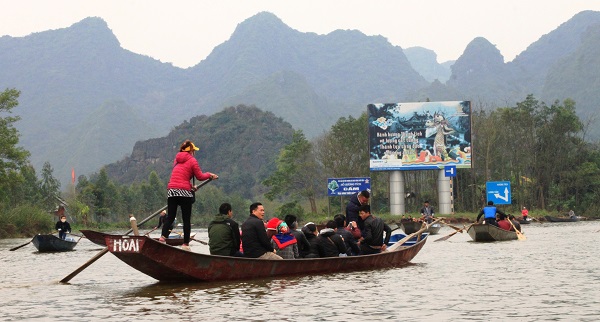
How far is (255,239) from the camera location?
55.4 ft

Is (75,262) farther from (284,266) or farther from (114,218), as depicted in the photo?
(114,218)

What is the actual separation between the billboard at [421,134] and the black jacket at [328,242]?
163ft

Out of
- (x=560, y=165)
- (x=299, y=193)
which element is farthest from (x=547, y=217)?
(x=299, y=193)

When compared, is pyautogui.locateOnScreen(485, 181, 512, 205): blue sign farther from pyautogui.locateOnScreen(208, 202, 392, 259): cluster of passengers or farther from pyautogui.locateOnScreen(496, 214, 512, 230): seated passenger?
pyautogui.locateOnScreen(208, 202, 392, 259): cluster of passengers

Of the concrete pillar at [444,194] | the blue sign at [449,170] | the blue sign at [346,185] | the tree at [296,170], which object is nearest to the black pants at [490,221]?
the blue sign at [449,170]

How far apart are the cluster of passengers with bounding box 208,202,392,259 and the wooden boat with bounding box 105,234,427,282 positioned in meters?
0.43

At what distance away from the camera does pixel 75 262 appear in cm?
2602

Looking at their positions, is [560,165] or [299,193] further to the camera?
[299,193]

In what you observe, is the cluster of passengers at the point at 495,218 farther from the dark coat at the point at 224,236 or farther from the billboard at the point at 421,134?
the billboard at the point at 421,134

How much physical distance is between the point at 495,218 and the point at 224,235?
63.2ft

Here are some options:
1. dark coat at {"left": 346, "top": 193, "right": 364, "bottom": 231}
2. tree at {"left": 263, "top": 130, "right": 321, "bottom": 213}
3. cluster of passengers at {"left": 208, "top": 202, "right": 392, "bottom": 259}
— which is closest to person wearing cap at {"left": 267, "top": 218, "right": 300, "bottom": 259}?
cluster of passengers at {"left": 208, "top": 202, "right": 392, "bottom": 259}

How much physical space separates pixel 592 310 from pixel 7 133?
50.7m

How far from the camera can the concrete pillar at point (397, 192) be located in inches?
2872

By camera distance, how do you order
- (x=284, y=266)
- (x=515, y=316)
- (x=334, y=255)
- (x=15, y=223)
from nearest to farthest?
(x=515, y=316) < (x=284, y=266) < (x=334, y=255) < (x=15, y=223)
